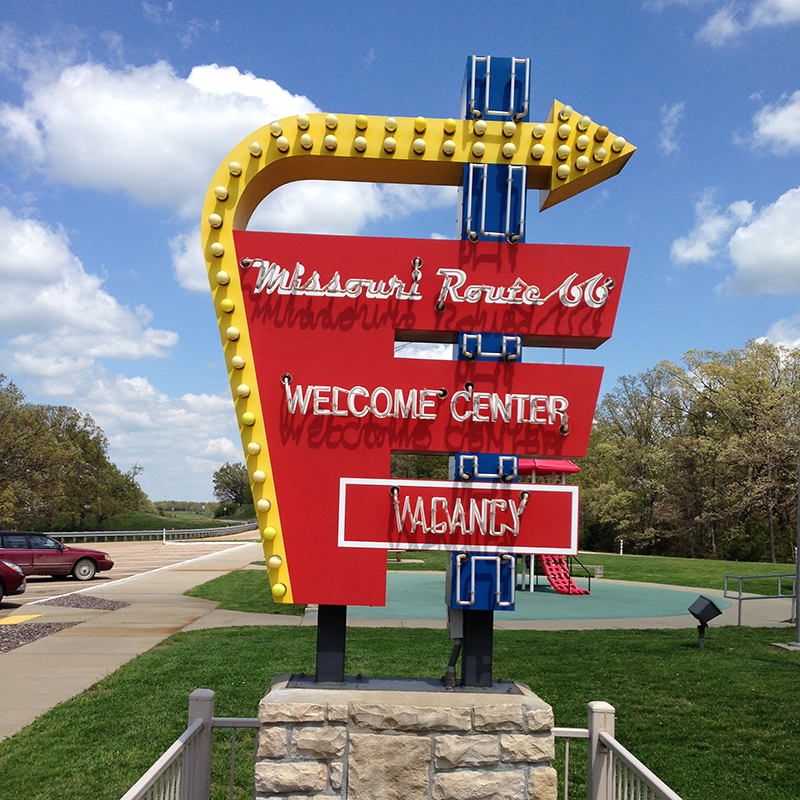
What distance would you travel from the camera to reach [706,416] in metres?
48.6

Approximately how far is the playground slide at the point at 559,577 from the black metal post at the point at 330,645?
16.1 metres

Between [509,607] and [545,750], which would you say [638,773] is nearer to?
[545,750]

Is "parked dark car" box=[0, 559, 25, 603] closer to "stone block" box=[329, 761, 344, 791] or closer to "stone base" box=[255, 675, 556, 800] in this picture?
"stone base" box=[255, 675, 556, 800]

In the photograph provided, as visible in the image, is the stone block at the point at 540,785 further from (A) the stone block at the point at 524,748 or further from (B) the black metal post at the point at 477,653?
(B) the black metal post at the point at 477,653

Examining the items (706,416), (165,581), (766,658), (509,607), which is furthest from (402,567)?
(706,416)

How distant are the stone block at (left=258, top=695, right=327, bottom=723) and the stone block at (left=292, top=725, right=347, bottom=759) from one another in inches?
2.6

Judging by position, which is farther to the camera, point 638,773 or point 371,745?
point 371,745

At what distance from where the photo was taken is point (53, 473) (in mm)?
45281

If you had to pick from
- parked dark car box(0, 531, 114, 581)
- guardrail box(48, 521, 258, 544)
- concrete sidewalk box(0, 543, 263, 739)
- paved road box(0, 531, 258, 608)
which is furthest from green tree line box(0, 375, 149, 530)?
concrete sidewalk box(0, 543, 263, 739)

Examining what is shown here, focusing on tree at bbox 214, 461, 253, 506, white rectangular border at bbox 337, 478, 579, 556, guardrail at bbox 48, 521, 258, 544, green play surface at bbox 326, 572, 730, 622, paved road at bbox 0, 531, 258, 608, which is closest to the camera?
white rectangular border at bbox 337, 478, 579, 556

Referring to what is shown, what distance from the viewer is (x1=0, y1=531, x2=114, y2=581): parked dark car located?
2153cm

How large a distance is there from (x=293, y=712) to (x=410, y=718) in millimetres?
659

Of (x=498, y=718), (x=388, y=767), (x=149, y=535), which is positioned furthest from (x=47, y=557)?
(x=149, y=535)

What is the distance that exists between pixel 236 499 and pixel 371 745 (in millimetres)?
114925
